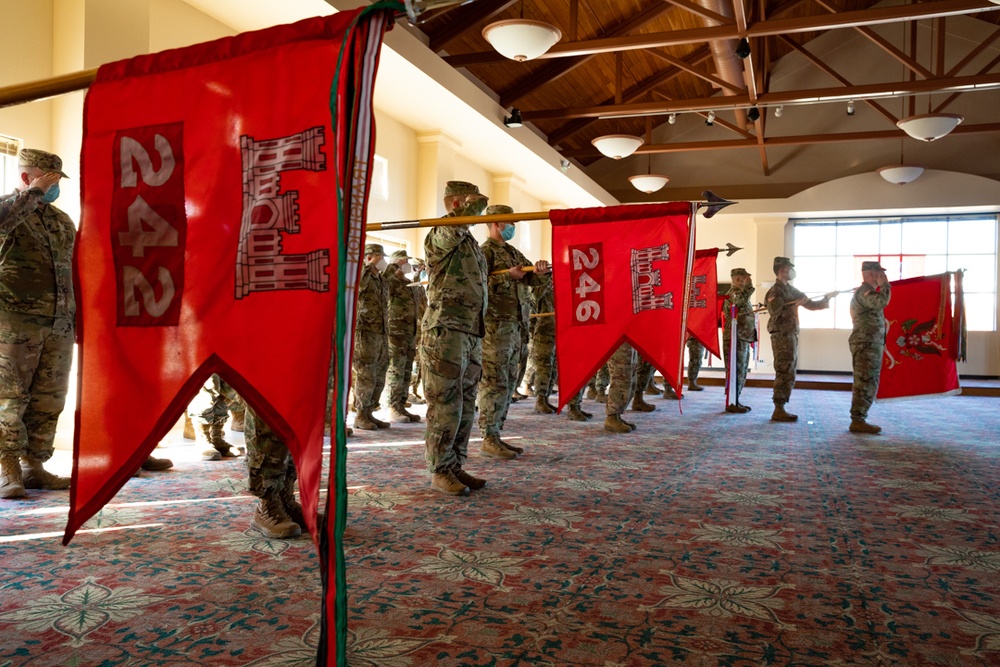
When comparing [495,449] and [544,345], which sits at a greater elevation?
[544,345]

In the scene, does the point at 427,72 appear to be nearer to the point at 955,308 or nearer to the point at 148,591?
the point at 955,308

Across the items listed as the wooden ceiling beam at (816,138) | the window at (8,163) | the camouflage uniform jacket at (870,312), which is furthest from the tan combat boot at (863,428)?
the wooden ceiling beam at (816,138)

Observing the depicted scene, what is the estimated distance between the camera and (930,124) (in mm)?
9539

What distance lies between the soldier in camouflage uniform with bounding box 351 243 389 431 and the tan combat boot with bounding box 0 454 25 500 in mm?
2671

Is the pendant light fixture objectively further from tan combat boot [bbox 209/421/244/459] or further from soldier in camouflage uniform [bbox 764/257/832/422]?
tan combat boot [bbox 209/421/244/459]

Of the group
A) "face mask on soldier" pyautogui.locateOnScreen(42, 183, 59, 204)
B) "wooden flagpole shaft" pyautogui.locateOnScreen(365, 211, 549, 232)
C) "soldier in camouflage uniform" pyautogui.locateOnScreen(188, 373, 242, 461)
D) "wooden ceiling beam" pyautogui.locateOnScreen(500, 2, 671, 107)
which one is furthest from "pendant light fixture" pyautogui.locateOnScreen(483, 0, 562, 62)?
"face mask on soldier" pyautogui.locateOnScreen(42, 183, 59, 204)

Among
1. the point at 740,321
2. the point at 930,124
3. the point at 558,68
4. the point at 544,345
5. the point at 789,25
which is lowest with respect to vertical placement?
the point at 544,345

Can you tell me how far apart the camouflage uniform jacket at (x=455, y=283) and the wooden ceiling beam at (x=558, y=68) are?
7.11m

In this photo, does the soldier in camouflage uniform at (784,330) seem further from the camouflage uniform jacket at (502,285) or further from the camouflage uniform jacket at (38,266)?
the camouflage uniform jacket at (38,266)

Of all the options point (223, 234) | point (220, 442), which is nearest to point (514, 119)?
point (220, 442)

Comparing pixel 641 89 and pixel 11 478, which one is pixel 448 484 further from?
pixel 641 89

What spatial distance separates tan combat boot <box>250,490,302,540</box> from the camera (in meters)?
2.62

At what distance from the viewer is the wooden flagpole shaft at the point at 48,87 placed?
62.8 inches

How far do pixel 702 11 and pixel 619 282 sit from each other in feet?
17.7
